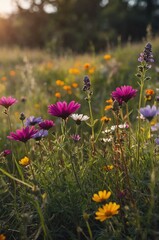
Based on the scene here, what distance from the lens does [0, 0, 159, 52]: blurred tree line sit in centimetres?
1873

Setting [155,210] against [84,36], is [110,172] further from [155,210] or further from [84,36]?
[84,36]

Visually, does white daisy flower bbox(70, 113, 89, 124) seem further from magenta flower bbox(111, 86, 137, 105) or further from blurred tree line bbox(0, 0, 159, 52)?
blurred tree line bbox(0, 0, 159, 52)

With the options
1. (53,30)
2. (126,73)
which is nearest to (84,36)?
(53,30)

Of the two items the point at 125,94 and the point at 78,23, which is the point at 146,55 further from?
the point at 78,23

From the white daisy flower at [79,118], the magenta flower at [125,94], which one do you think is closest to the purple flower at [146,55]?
the magenta flower at [125,94]

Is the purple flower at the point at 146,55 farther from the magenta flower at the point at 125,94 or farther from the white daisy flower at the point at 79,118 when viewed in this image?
the white daisy flower at the point at 79,118

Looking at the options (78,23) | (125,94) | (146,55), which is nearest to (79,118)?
(125,94)

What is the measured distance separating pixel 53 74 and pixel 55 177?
414 centimetres

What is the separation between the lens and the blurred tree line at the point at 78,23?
18734mm

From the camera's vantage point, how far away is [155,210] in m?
1.54

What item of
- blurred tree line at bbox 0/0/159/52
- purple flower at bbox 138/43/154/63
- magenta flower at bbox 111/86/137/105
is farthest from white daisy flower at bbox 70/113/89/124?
blurred tree line at bbox 0/0/159/52

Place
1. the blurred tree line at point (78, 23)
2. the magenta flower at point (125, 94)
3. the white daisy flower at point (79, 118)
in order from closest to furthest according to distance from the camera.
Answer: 1. the magenta flower at point (125, 94)
2. the white daisy flower at point (79, 118)
3. the blurred tree line at point (78, 23)

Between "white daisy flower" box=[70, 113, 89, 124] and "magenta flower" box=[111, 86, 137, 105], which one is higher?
"magenta flower" box=[111, 86, 137, 105]

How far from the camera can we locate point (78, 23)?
1994 centimetres
